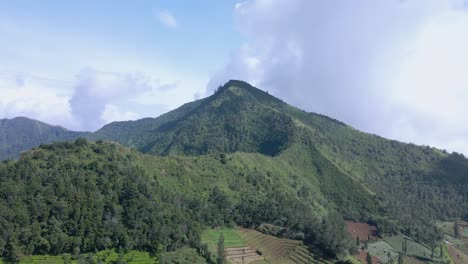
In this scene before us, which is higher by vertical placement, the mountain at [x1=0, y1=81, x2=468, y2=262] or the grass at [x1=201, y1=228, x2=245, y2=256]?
the mountain at [x1=0, y1=81, x2=468, y2=262]

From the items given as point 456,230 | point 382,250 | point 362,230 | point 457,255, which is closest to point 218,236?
→ point 382,250

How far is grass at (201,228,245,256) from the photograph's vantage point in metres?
114

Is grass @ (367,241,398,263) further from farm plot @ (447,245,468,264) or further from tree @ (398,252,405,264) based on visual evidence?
farm plot @ (447,245,468,264)

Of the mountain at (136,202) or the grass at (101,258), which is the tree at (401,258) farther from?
the grass at (101,258)

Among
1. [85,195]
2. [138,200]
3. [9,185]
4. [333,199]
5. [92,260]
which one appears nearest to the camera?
[92,260]

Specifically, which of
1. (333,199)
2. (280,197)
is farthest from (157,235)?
(333,199)

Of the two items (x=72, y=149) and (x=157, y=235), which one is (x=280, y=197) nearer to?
(x=157, y=235)

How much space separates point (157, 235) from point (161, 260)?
28.6 feet

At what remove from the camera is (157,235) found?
4119 inches

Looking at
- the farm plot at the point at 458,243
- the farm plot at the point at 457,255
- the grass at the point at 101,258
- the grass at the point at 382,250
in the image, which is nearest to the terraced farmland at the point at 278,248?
the grass at the point at 101,258

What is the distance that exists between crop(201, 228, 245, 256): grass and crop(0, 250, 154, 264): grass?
60.2ft

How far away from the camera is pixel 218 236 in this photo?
401 ft

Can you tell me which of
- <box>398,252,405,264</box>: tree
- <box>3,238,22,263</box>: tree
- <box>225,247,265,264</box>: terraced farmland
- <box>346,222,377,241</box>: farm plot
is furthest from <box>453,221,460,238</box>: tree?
<box>3,238,22,263</box>: tree

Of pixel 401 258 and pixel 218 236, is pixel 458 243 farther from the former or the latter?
pixel 218 236
